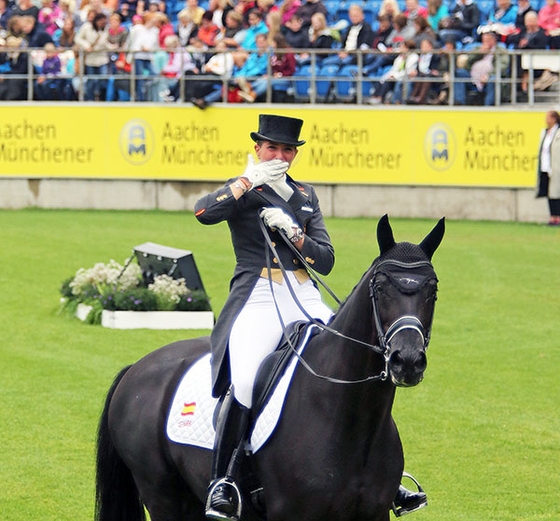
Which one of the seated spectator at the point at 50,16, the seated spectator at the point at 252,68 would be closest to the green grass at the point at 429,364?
the seated spectator at the point at 252,68

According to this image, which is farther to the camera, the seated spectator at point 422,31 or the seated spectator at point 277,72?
the seated spectator at point 277,72

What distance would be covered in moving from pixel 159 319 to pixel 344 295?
9.68 feet

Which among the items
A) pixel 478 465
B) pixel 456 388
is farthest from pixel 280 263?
pixel 456 388

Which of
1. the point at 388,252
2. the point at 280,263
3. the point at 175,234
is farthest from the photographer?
the point at 175,234

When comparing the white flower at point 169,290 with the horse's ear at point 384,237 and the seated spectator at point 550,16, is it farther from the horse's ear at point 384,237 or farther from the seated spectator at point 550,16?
the seated spectator at point 550,16

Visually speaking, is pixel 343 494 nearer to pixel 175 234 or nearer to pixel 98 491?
pixel 98 491

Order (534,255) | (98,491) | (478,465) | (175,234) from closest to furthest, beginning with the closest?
(98,491), (478,465), (534,255), (175,234)

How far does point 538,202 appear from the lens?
26984mm

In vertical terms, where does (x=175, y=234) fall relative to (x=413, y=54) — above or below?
below

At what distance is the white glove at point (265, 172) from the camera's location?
6.79m

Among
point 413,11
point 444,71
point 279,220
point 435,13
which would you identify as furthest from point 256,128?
point 279,220

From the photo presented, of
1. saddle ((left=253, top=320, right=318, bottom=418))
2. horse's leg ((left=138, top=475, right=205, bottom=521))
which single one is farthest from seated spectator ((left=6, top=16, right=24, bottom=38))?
saddle ((left=253, top=320, right=318, bottom=418))

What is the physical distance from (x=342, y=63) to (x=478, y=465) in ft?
56.8

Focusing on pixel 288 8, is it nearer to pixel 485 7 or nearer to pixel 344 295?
pixel 485 7
